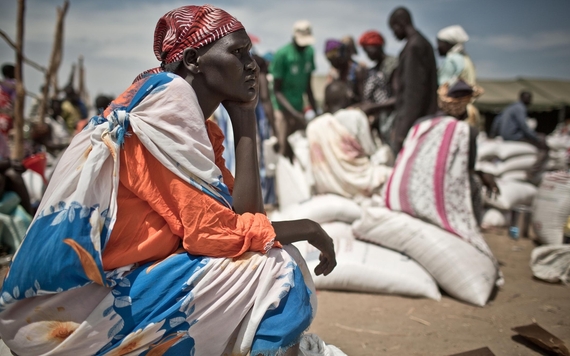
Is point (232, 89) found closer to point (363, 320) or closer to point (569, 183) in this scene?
point (363, 320)

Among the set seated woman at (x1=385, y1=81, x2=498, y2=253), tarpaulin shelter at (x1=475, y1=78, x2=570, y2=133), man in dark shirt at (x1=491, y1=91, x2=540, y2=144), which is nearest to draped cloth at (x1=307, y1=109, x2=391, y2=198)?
seated woman at (x1=385, y1=81, x2=498, y2=253)

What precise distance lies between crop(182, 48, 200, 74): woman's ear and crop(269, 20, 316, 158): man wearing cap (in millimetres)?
3940

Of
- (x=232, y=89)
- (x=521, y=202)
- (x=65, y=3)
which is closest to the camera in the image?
(x=232, y=89)

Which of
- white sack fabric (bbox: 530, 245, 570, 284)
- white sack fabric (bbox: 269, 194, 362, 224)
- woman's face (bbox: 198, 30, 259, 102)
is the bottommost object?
white sack fabric (bbox: 530, 245, 570, 284)

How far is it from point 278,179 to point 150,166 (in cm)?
335

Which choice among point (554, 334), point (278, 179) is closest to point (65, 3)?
point (278, 179)

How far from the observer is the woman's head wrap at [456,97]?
325 cm

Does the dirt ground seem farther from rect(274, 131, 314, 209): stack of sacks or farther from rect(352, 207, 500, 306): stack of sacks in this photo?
rect(274, 131, 314, 209): stack of sacks

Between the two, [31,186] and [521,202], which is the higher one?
[31,186]

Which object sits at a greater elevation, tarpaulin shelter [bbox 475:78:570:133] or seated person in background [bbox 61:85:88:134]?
seated person in background [bbox 61:85:88:134]

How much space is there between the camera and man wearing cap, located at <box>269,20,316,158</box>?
5.48 m

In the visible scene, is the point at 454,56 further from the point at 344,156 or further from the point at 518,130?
the point at 518,130

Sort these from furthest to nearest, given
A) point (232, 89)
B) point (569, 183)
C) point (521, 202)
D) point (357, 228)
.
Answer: point (521, 202) → point (569, 183) → point (357, 228) → point (232, 89)

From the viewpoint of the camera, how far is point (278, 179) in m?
4.61
